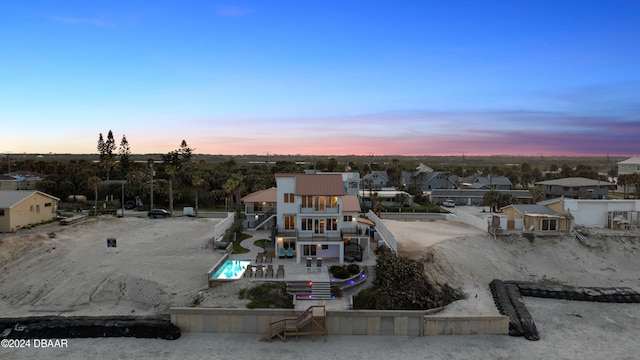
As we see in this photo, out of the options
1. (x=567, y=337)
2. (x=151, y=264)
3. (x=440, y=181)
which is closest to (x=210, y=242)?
(x=151, y=264)

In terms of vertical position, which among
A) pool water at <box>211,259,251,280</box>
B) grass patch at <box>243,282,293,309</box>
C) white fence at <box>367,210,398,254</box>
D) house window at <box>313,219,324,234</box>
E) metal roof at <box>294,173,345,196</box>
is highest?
metal roof at <box>294,173,345,196</box>

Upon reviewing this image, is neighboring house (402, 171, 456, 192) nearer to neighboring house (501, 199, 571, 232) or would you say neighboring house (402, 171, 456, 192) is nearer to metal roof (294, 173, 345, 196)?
neighboring house (501, 199, 571, 232)

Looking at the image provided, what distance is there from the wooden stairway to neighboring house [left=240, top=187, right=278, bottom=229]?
1768 centimetres

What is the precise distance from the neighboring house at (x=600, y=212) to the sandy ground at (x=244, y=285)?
2.77m

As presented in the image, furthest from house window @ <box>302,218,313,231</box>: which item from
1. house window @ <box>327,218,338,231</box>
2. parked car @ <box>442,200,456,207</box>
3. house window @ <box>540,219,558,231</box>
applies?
parked car @ <box>442,200,456,207</box>

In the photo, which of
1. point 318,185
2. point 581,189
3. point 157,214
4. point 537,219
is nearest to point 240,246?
point 318,185

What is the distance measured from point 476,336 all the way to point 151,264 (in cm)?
2106

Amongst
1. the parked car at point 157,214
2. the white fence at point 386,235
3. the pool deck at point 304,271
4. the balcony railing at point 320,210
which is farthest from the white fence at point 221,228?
the white fence at point 386,235

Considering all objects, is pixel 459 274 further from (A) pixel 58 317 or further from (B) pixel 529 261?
(A) pixel 58 317

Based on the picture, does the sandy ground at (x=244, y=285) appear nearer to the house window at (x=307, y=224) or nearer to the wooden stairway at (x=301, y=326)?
the wooden stairway at (x=301, y=326)

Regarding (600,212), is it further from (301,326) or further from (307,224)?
(301,326)

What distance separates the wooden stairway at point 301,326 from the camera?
68.5ft

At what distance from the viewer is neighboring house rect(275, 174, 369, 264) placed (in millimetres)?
29156

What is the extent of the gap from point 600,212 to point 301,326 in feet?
110
